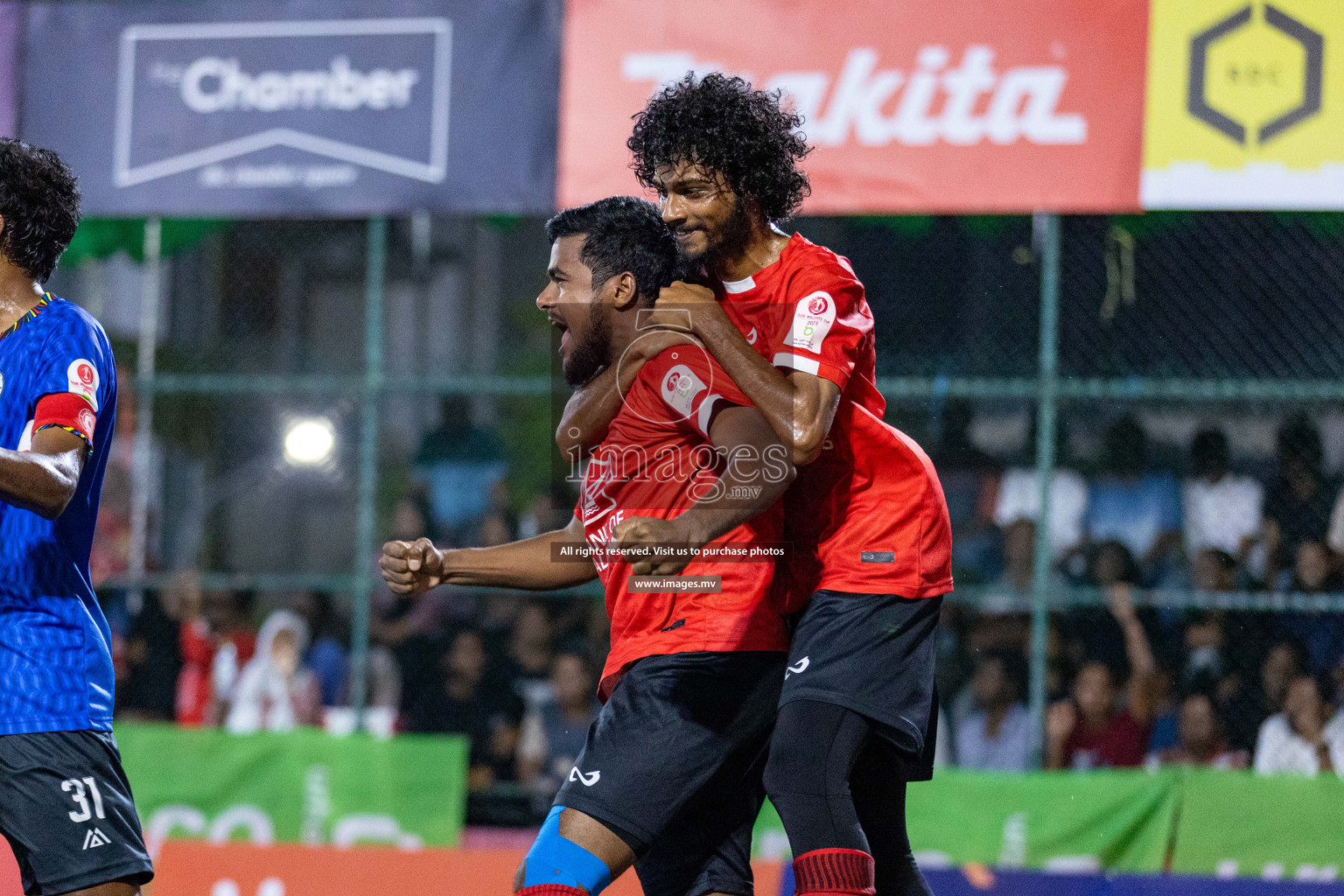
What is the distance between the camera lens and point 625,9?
7055mm

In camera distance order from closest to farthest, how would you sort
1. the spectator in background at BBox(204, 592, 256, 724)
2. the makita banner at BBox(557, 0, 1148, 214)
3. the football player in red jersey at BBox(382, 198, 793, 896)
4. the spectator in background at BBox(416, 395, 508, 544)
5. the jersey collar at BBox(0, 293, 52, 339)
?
the football player in red jersey at BBox(382, 198, 793, 896) < the jersey collar at BBox(0, 293, 52, 339) < the makita banner at BBox(557, 0, 1148, 214) < the spectator in background at BBox(204, 592, 256, 724) < the spectator in background at BBox(416, 395, 508, 544)

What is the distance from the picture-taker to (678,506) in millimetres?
3238

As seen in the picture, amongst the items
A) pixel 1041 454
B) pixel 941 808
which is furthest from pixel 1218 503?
pixel 941 808

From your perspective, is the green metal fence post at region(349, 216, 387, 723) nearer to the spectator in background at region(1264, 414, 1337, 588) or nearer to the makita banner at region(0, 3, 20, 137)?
the makita banner at region(0, 3, 20, 137)

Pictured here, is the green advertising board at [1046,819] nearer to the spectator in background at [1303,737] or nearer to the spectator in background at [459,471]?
the spectator in background at [1303,737]

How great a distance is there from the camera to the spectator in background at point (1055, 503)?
8.07 meters

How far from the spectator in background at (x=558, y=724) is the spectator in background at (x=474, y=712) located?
10cm

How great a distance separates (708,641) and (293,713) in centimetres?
536

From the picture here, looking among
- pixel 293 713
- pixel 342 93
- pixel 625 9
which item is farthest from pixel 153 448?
pixel 625 9

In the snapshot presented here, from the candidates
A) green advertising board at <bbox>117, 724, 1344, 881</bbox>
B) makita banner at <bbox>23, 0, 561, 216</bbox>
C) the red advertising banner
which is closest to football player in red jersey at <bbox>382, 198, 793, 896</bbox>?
the red advertising banner

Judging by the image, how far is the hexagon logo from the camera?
6508 mm

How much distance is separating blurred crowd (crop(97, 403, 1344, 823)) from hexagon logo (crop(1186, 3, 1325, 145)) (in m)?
1.88

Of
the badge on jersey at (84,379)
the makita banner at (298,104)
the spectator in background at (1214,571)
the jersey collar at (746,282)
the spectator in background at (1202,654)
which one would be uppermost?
the makita banner at (298,104)

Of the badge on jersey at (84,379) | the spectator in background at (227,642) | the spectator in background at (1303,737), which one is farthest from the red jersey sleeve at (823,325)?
the spectator in background at (227,642)
